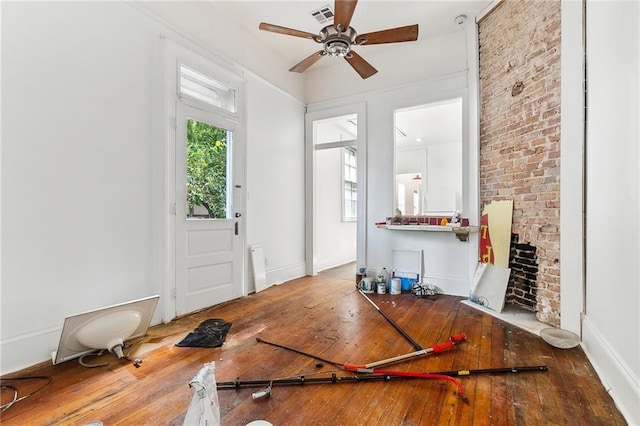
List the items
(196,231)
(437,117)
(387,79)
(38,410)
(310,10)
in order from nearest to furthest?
(38,410) → (196,231) → (310,10) → (387,79) → (437,117)

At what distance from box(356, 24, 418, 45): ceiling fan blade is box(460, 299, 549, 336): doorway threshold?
2.97 meters

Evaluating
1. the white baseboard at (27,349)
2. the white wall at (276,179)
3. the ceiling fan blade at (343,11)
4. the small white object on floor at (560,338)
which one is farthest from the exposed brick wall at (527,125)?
the white baseboard at (27,349)

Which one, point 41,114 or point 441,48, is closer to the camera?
point 41,114

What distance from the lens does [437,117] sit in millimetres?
6105

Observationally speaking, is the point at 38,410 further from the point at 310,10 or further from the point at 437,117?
the point at 437,117

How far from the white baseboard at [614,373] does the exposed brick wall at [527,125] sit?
0.59m

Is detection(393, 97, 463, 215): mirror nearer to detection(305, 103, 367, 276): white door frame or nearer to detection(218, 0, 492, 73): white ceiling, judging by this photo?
detection(305, 103, 367, 276): white door frame

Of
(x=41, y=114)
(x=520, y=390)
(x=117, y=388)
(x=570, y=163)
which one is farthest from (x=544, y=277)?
(x=41, y=114)

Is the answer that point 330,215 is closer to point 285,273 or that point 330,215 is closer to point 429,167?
point 285,273

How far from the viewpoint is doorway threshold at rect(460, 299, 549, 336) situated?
9.13ft

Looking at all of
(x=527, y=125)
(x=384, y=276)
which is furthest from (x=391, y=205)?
(x=527, y=125)

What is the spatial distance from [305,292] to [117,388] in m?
2.52

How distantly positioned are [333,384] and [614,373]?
172 centimetres

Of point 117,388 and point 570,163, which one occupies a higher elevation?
point 570,163
